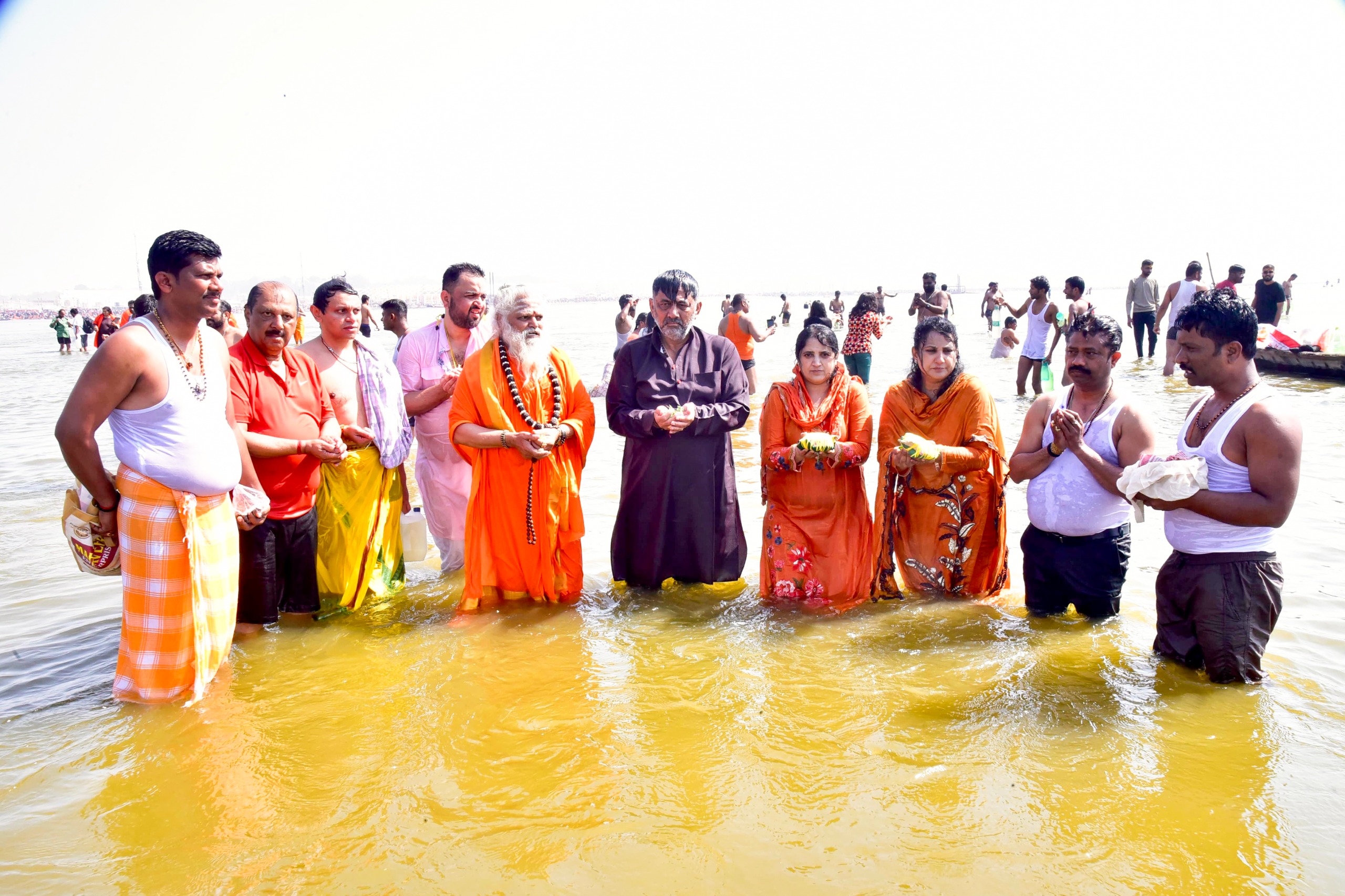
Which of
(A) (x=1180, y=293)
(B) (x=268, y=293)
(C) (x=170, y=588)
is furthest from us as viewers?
(A) (x=1180, y=293)

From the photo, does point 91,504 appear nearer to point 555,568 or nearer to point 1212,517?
point 555,568

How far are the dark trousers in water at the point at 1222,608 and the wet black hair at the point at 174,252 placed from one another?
415 cm

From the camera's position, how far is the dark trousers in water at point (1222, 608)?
10.5 ft

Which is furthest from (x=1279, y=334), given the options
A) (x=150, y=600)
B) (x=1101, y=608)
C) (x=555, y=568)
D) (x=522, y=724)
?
(x=150, y=600)

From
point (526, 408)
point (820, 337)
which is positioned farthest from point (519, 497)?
point (820, 337)

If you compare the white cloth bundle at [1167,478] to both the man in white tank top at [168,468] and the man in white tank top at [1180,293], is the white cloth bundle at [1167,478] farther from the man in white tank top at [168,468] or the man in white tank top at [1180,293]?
the man in white tank top at [1180,293]

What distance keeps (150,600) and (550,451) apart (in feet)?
6.24

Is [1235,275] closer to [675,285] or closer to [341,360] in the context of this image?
[675,285]

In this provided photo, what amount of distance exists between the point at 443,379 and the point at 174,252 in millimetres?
1828

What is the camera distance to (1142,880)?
2.38m

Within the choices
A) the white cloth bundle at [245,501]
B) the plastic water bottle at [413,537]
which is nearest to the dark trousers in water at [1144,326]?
the plastic water bottle at [413,537]

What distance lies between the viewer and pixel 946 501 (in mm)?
4414

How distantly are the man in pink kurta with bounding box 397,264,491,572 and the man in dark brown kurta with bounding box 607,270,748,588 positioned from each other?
3.35 ft

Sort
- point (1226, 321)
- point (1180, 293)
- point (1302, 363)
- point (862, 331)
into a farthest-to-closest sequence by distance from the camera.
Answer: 1. point (1180, 293)
2. point (1302, 363)
3. point (862, 331)
4. point (1226, 321)
